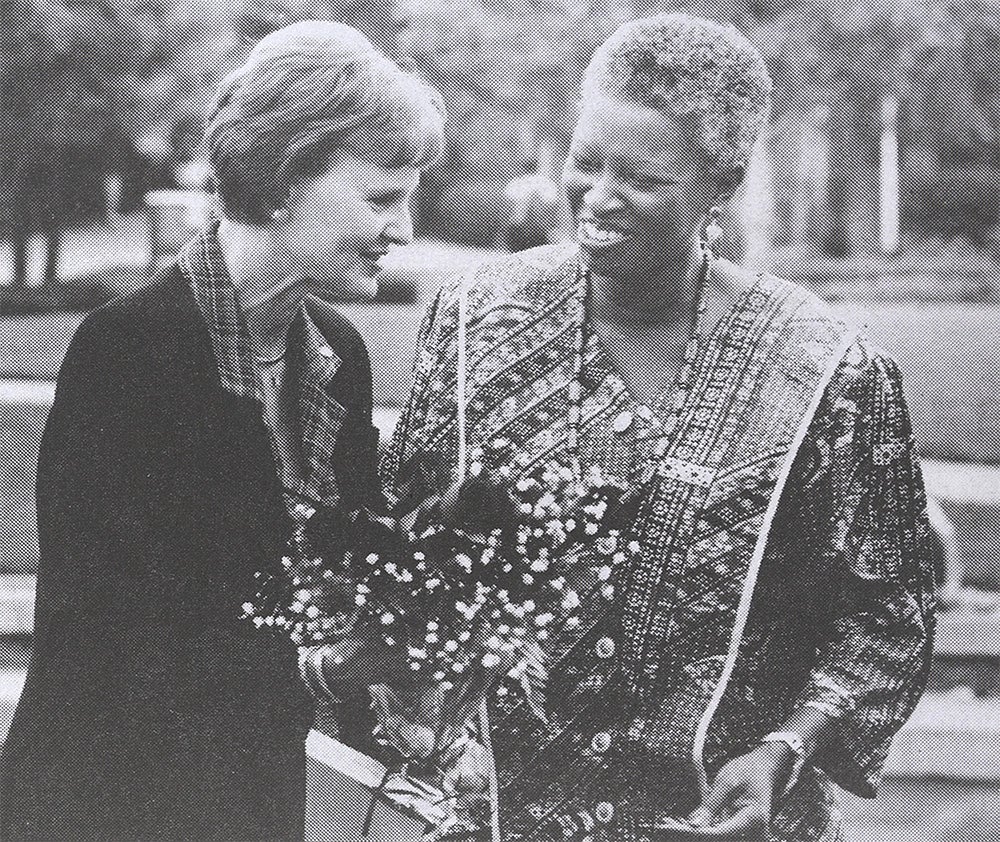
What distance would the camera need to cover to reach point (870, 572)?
7.51 ft

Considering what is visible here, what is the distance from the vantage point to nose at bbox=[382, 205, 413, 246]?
2.25 metres

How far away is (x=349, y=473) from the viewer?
2.28 meters

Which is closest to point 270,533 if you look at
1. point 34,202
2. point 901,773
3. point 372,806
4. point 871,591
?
point 372,806

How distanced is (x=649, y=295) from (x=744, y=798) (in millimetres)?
1048

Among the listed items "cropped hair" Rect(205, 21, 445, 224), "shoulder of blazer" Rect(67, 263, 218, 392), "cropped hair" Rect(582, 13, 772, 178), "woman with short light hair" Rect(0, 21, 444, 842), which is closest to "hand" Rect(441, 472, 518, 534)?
"woman with short light hair" Rect(0, 21, 444, 842)

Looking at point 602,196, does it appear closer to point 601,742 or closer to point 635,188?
point 635,188

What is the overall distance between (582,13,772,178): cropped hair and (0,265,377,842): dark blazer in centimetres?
73

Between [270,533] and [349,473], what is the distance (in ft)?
0.64

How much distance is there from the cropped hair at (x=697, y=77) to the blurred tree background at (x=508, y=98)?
8 cm

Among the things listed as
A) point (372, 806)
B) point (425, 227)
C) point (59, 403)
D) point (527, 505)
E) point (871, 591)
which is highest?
point (425, 227)

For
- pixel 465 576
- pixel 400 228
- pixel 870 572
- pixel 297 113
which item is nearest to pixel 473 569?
A: pixel 465 576

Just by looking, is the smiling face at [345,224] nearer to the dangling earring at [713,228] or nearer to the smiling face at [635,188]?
the smiling face at [635,188]

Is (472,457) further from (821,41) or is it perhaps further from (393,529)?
(821,41)

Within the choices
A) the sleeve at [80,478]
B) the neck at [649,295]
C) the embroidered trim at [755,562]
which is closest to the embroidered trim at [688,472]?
the embroidered trim at [755,562]
